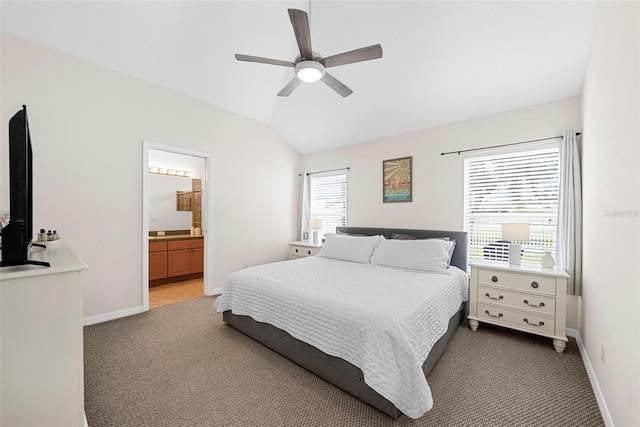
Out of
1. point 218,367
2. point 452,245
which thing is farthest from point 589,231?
point 218,367

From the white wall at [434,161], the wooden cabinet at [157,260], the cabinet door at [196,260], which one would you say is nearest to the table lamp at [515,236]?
the white wall at [434,161]

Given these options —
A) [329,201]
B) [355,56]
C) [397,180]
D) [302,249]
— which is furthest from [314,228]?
[355,56]

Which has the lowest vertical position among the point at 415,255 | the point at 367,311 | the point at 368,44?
the point at 367,311

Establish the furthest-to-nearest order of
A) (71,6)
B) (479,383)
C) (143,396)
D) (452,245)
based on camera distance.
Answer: (452,245) → (71,6) → (479,383) → (143,396)

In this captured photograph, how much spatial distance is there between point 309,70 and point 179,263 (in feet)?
13.2

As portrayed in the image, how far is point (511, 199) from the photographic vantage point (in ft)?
10.4

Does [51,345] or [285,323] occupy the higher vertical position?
[51,345]

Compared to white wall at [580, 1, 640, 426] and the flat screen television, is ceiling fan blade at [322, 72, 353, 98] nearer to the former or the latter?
white wall at [580, 1, 640, 426]

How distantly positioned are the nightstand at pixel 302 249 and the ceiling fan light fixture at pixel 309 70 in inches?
111

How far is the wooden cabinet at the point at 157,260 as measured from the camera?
4371 mm

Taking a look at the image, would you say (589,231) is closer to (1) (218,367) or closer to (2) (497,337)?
(2) (497,337)

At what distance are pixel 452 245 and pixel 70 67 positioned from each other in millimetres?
4681

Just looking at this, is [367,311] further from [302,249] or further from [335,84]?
[302,249]

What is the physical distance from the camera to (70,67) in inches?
112
